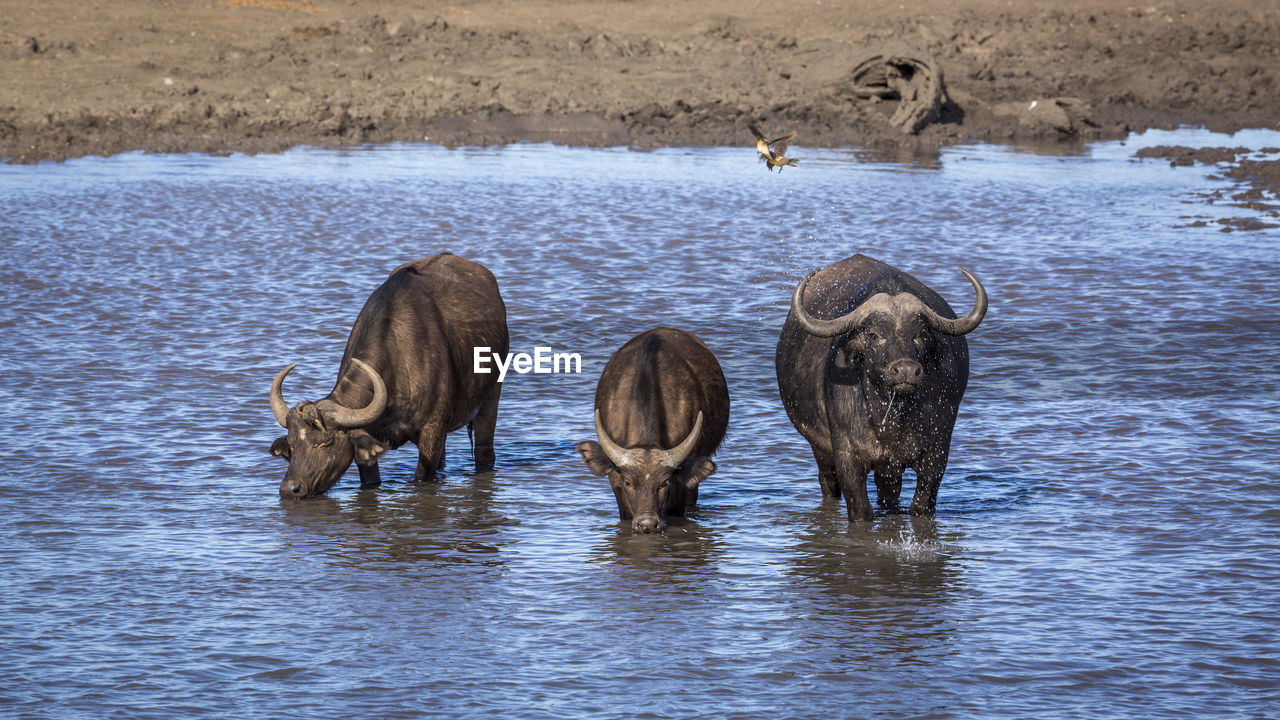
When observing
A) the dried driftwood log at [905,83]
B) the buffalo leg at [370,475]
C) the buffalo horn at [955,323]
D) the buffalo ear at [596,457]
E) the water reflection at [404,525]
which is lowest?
the water reflection at [404,525]

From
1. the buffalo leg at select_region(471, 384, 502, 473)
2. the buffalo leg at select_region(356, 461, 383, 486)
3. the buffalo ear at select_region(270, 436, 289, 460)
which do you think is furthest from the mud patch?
the buffalo ear at select_region(270, 436, 289, 460)

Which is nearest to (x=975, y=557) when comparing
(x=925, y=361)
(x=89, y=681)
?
(x=925, y=361)

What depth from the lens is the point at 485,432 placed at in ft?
39.2

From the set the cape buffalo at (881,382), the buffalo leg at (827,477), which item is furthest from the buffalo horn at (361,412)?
the buffalo leg at (827,477)

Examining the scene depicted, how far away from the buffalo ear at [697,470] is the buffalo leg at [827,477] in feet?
3.48

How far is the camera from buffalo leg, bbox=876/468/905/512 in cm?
1030

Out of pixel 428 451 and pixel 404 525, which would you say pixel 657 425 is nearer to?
pixel 404 525

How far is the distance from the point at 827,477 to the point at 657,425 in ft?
4.87

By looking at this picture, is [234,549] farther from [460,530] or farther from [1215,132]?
→ [1215,132]

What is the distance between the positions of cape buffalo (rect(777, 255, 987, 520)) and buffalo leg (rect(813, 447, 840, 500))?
0.03 meters

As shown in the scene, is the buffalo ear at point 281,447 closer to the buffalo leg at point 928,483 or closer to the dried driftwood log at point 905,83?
the buffalo leg at point 928,483

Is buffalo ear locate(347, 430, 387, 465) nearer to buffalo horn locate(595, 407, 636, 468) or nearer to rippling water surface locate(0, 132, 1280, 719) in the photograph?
rippling water surface locate(0, 132, 1280, 719)

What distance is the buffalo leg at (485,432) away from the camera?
11922 millimetres

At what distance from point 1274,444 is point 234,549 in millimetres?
7573
